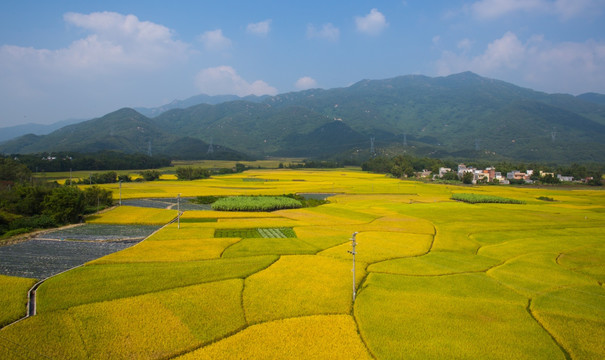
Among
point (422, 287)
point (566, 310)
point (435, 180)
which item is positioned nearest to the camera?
point (566, 310)

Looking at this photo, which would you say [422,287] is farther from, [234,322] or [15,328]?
[15,328]

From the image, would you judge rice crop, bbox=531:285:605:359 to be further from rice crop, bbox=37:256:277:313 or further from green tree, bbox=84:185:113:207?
green tree, bbox=84:185:113:207

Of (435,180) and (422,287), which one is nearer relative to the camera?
(422,287)

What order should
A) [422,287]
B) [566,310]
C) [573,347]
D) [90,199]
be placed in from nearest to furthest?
[573,347] < [566,310] < [422,287] < [90,199]

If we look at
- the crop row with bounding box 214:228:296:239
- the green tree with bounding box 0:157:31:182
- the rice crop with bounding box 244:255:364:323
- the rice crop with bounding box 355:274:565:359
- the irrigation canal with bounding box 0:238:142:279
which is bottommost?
the crop row with bounding box 214:228:296:239

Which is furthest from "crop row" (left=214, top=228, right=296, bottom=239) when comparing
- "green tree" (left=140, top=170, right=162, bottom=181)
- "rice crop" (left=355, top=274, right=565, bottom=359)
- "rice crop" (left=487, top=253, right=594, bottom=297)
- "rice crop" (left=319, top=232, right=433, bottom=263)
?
"green tree" (left=140, top=170, right=162, bottom=181)

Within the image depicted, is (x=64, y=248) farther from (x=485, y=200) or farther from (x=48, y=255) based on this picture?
(x=485, y=200)

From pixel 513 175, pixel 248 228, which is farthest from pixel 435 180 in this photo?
pixel 248 228
